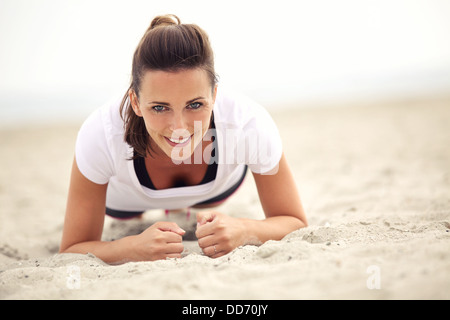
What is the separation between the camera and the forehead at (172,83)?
1.75 metres

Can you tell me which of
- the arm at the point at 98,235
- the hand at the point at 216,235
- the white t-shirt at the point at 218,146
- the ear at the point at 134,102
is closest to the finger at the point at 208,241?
the hand at the point at 216,235

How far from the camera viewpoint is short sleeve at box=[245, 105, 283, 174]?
2.13m

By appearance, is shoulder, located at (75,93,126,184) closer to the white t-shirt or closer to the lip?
the white t-shirt

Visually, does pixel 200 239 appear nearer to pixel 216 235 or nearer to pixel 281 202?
pixel 216 235

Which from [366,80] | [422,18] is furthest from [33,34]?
[422,18]

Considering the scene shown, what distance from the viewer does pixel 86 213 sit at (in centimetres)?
213

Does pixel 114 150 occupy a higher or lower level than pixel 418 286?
higher

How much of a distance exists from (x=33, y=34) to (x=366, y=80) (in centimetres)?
969

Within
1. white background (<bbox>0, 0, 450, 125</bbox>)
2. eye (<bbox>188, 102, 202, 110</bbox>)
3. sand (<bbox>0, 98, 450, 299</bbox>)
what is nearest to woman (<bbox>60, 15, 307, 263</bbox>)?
eye (<bbox>188, 102, 202, 110</bbox>)

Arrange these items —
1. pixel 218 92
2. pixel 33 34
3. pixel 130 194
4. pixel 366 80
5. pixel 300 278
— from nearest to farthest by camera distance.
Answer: pixel 300 278 → pixel 218 92 → pixel 130 194 → pixel 366 80 → pixel 33 34

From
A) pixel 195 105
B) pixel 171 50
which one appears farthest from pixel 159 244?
pixel 171 50
